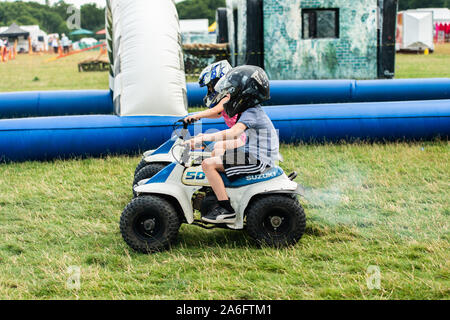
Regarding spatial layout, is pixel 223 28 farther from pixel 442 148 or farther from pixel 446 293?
pixel 446 293

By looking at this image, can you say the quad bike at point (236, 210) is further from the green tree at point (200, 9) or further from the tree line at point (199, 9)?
the green tree at point (200, 9)

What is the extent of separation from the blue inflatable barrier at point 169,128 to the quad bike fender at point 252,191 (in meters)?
2.76

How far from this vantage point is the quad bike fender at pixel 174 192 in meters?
3.91

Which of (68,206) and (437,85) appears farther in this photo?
(437,85)

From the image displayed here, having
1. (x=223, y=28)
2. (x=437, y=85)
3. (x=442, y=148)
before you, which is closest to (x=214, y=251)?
(x=442, y=148)

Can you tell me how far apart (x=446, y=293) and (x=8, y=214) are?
3.65 metres

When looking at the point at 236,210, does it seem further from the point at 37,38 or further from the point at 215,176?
the point at 37,38

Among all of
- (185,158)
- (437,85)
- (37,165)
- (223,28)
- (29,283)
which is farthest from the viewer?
(223,28)

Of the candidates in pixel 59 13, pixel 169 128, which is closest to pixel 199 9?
pixel 59 13

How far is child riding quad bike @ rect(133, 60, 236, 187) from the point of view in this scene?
13.9 ft

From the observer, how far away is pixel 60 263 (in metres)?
3.71

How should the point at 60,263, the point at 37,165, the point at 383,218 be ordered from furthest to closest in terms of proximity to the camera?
the point at 37,165 < the point at 383,218 < the point at 60,263

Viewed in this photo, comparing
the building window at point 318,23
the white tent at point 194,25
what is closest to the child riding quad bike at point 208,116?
the building window at point 318,23

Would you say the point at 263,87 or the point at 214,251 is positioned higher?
the point at 263,87
